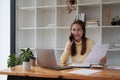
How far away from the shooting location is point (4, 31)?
173 inches

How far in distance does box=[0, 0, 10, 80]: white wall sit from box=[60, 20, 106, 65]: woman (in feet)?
6.46

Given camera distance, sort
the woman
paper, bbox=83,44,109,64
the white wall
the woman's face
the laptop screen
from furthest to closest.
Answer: the white wall
the woman's face
the woman
paper, bbox=83,44,109,64
the laptop screen

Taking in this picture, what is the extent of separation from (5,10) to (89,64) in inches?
109

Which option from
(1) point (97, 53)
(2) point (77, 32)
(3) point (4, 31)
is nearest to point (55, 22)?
(3) point (4, 31)

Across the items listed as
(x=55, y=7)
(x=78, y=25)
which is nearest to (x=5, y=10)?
(x=55, y=7)

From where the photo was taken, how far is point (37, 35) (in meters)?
4.17

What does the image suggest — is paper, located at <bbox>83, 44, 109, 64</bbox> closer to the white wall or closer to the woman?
the woman

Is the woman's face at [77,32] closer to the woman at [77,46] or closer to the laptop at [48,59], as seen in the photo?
the woman at [77,46]

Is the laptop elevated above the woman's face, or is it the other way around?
the woman's face

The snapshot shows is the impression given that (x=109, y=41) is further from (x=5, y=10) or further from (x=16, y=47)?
(x=5, y=10)

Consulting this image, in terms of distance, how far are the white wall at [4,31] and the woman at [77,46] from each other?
77.5 inches

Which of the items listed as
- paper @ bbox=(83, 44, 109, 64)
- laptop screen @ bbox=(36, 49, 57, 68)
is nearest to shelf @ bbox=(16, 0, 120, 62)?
paper @ bbox=(83, 44, 109, 64)

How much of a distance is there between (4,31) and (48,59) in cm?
265

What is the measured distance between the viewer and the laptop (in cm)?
196
